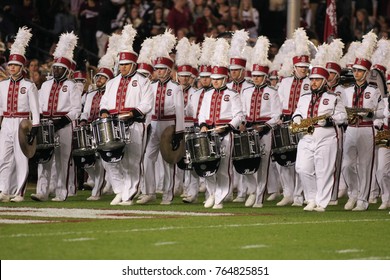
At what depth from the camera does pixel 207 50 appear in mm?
21406

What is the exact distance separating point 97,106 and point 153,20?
7.46m

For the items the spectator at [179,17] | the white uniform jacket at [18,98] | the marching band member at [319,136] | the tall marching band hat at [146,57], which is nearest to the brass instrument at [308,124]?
the marching band member at [319,136]

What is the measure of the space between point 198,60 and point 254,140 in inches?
166

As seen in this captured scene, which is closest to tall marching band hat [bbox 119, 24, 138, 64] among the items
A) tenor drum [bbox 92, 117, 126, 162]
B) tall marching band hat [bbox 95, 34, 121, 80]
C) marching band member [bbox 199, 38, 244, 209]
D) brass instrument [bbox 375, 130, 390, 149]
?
tenor drum [bbox 92, 117, 126, 162]

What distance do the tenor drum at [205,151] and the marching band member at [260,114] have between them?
678 millimetres

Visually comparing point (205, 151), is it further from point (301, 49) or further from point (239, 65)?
point (301, 49)

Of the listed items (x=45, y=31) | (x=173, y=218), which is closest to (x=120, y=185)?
(x=173, y=218)

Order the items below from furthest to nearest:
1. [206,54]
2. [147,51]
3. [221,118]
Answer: [206,54]
[147,51]
[221,118]

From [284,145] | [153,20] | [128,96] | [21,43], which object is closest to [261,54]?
[284,145]

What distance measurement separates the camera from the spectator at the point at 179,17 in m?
28.1

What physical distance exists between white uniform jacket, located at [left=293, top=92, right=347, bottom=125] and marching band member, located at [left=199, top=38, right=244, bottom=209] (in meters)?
0.94

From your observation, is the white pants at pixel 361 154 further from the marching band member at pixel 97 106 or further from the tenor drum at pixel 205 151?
the marching band member at pixel 97 106

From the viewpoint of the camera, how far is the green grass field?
13.0 metres
